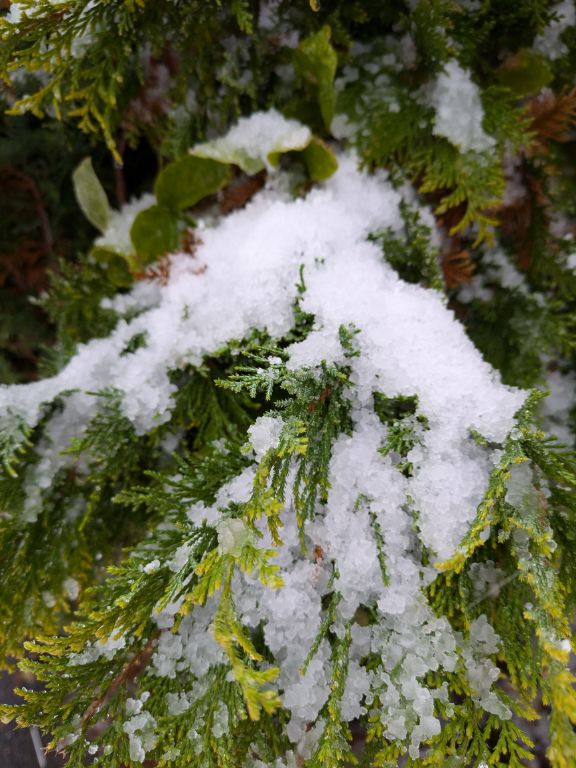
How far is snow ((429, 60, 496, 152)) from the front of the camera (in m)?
1.14

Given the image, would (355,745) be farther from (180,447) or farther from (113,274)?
(113,274)

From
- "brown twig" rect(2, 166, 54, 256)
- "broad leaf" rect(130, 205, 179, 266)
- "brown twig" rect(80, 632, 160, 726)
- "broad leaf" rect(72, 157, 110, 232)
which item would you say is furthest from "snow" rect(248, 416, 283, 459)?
"brown twig" rect(2, 166, 54, 256)

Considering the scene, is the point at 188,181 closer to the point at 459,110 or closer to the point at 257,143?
the point at 257,143

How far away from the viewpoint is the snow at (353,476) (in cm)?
86

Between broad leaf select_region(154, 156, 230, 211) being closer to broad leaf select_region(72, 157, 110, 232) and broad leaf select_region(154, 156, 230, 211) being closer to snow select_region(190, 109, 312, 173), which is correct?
snow select_region(190, 109, 312, 173)

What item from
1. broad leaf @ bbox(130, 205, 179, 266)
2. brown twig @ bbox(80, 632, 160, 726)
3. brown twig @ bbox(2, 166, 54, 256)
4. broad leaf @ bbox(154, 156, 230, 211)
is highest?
brown twig @ bbox(2, 166, 54, 256)

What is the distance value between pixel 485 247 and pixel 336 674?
1.05m

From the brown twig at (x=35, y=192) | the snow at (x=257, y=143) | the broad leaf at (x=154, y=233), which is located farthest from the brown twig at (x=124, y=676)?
the brown twig at (x=35, y=192)

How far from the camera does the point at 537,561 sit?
0.74 meters

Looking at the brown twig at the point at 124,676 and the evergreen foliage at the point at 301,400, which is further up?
the evergreen foliage at the point at 301,400

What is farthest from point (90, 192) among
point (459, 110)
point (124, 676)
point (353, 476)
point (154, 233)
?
point (124, 676)

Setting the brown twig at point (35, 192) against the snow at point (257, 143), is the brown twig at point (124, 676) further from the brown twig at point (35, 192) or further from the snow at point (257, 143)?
the brown twig at point (35, 192)

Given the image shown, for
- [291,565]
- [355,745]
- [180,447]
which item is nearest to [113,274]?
[180,447]

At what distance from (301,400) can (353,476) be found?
17 centimetres
